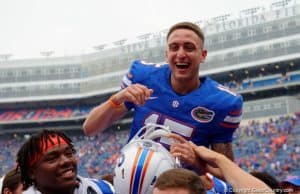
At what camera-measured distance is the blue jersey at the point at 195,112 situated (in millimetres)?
3199

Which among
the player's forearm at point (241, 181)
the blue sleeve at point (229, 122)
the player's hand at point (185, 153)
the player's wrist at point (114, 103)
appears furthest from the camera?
the blue sleeve at point (229, 122)

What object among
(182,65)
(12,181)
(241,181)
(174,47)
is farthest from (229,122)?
(12,181)

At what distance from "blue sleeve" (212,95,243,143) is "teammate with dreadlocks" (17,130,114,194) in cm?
103

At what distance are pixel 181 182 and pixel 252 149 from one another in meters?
29.9

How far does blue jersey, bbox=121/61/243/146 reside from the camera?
Result: 10.5ft

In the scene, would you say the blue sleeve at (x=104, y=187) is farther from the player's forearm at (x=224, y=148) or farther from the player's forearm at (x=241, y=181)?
the player's forearm at (x=241, y=181)

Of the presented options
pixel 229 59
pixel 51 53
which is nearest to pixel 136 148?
pixel 229 59

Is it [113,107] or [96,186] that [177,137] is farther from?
[96,186]

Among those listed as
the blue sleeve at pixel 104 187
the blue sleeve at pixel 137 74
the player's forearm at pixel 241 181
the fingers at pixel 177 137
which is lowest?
the blue sleeve at pixel 104 187

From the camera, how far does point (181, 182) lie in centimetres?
216

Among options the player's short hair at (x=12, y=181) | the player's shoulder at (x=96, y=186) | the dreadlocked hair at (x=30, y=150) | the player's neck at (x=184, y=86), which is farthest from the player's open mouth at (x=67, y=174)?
the player's short hair at (x=12, y=181)

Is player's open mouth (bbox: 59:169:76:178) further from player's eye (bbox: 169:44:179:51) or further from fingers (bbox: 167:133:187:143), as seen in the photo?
player's eye (bbox: 169:44:179:51)

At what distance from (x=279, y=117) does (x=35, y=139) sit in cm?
3449

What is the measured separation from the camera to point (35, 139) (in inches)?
111
